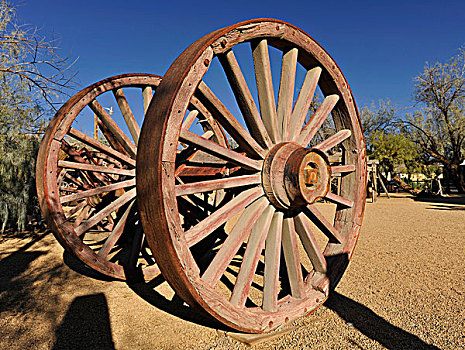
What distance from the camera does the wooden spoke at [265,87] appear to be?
2.34 meters

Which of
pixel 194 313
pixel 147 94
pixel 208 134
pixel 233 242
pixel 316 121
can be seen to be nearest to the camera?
pixel 233 242

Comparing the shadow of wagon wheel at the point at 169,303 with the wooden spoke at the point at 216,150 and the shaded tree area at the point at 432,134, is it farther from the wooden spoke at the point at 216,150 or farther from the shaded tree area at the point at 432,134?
the shaded tree area at the point at 432,134

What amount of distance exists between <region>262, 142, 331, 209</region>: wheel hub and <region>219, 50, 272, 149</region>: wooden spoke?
0.15 metres

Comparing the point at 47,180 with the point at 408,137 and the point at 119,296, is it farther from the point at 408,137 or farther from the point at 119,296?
the point at 408,137

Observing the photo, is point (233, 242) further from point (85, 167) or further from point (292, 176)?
point (85, 167)

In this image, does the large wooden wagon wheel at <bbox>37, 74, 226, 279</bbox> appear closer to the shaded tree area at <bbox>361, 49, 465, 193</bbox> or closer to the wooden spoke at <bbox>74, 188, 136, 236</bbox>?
the wooden spoke at <bbox>74, 188, 136, 236</bbox>

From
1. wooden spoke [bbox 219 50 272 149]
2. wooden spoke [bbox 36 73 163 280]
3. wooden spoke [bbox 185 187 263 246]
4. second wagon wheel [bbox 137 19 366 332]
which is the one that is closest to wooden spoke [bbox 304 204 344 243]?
second wagon wheel [bbox 137 19 366 332]

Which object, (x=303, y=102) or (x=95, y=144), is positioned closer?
(x=303, y=102)

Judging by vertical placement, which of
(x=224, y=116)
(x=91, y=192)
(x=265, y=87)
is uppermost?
(x=265, y=87)

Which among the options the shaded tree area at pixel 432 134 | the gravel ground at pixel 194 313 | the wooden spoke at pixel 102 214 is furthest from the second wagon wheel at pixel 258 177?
the shaded tree area at pixel 432 134

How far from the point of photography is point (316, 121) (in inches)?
112

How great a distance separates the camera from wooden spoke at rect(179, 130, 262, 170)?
1929 mm

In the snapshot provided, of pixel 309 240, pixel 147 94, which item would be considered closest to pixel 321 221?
pixel 309 240

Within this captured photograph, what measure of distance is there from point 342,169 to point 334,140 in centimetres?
28
